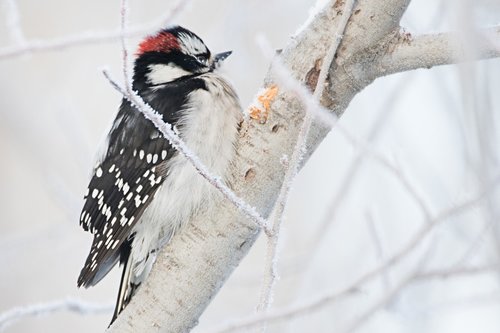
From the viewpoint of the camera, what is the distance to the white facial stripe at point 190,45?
8.83 feet

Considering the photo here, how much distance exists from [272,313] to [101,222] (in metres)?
1.09

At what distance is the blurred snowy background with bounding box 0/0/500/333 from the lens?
1689 millimetres

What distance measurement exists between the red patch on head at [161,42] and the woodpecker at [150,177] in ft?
0.55

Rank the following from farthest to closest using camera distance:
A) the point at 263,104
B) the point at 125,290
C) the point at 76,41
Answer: the point at 125,290
the point at 263,104
the point at 76,41

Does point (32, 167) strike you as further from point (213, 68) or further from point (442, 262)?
point (442, 262)

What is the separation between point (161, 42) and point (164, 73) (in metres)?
0.10

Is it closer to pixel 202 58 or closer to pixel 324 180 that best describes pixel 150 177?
pixel 202 58

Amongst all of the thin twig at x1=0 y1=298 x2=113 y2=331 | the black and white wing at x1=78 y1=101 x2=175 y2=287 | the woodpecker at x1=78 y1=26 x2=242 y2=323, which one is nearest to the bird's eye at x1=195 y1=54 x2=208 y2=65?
the woodpecker at x1=78 y1=26 x2=242 y2=323

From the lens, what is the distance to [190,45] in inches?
106

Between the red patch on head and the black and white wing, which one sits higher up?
the red patch on head

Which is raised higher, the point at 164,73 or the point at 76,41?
the point at 164,73

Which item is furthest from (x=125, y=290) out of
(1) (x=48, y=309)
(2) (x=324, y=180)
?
(2) (x=324, y=180)

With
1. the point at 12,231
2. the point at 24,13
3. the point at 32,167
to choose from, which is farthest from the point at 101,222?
the point at 24,13

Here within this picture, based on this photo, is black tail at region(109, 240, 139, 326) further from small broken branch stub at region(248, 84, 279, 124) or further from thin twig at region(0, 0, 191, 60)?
thin twig at region(0, 0, 191, 60)
